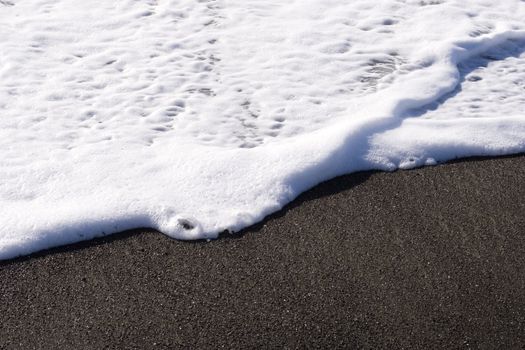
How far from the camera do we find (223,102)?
4.45 metres

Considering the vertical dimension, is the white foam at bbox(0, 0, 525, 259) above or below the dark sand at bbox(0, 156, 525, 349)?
above

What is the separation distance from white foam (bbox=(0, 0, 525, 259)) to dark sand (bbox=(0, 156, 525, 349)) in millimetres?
177

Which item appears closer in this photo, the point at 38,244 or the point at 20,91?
the point at 38,244

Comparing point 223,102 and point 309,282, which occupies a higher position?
point 223,102

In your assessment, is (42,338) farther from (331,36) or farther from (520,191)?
(331,36)

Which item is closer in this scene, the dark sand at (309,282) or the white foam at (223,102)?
the dark sand at (309,282)

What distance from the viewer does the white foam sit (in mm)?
3510

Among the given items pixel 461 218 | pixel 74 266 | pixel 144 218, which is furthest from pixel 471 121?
pixel 74 266

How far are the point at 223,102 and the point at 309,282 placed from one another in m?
1.78

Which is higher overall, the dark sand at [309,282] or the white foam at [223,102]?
the white foam at [223,102]

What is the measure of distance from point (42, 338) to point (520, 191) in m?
2.53

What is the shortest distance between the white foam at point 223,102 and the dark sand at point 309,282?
177 millimetres

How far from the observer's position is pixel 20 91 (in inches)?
178

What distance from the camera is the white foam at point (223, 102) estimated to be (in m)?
3.51
